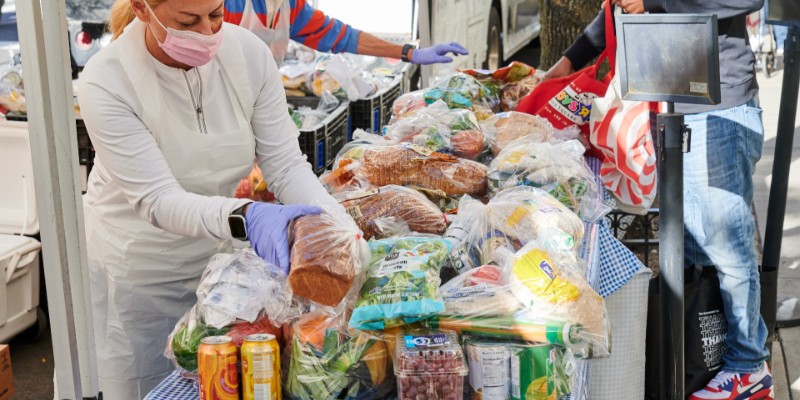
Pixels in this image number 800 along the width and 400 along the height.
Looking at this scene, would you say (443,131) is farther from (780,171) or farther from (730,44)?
(780,171)

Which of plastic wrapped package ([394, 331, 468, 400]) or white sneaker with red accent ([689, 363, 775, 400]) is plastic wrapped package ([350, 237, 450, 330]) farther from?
white sneaker with red accent ([689, 363, 775, 400])

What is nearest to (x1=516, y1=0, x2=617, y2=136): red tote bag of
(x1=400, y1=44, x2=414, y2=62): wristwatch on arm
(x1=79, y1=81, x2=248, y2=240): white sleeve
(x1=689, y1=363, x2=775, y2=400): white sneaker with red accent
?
(x1=400, y1=44, x2=414, y2=62): wristwatch on arm

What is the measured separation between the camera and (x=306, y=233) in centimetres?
209

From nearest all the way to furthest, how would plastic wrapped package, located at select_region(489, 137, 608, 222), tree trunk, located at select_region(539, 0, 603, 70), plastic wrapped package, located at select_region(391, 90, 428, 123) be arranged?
plastic wrapped package, located at select_region(489, 137, 608, 222) → plastic wrapped package, located at select_region(391, 90, 428, 123) → tree trunk, located at select_region(539, 0, 603, 70)

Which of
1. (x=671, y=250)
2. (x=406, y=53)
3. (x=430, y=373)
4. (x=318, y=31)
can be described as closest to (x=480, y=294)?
(x=430, y=373)

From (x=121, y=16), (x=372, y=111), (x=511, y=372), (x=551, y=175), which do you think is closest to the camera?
(x=511, y=372)

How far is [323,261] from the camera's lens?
2.02 m

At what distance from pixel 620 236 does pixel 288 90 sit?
1.99 meters

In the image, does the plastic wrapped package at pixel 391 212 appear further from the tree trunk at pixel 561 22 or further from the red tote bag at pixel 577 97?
the tree trunk at pixel 561 22

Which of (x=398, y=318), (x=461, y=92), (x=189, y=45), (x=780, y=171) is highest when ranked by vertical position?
(x=189, y=45)

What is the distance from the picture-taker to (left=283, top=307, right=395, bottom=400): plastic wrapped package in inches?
78.9

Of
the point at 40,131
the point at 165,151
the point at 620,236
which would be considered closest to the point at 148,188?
the point at 165,151

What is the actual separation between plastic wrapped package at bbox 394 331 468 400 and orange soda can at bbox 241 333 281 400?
25 centimetres

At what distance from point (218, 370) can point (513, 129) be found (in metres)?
2.19
